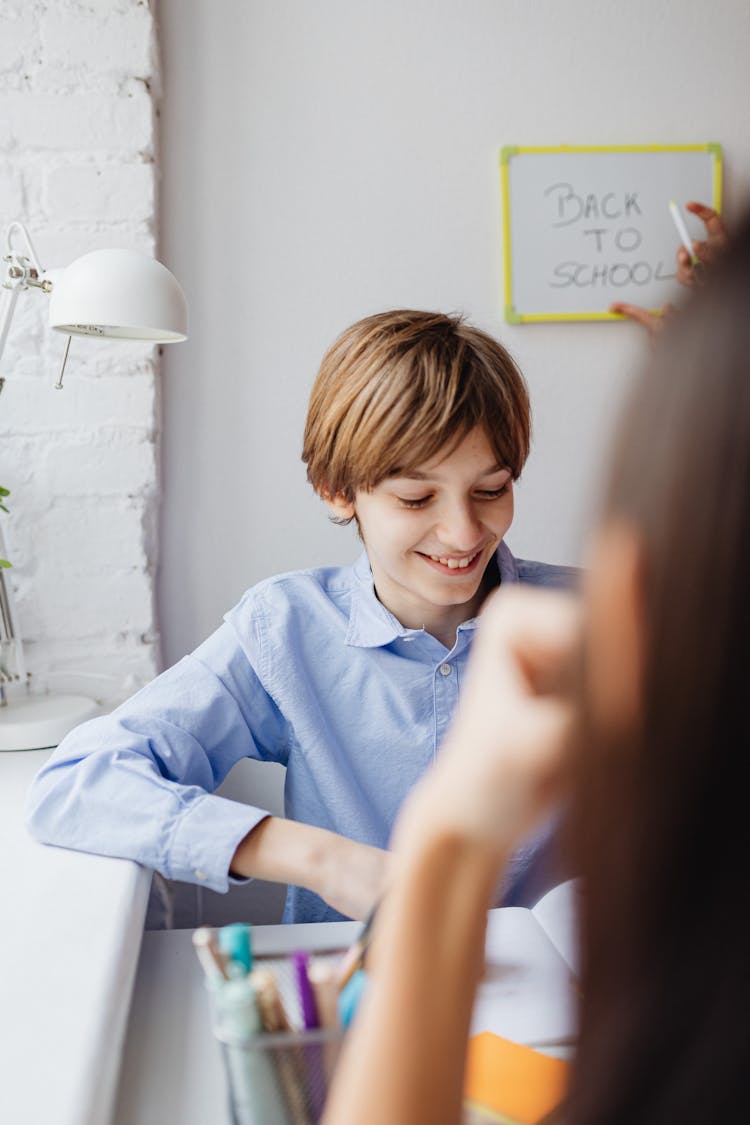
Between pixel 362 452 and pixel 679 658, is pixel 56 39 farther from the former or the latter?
pixel 679 658

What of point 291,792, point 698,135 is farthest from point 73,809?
point 698,135

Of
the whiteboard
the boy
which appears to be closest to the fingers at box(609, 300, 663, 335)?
the whiteboard

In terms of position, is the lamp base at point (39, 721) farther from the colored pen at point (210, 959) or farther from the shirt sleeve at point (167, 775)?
the colored pen at point (210, 959)

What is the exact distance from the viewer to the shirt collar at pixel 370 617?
118 centimetres

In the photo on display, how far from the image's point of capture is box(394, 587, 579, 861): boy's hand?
13.0 inches

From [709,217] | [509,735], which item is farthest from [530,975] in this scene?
[709,217]

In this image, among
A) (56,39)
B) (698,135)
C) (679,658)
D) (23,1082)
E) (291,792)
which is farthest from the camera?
(698,135)

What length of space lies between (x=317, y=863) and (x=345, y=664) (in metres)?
0.33

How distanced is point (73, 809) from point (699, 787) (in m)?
0.77

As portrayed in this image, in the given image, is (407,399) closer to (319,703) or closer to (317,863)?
(319,703)

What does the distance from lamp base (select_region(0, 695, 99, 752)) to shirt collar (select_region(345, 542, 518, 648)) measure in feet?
1.41

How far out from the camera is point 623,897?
0.32 metres

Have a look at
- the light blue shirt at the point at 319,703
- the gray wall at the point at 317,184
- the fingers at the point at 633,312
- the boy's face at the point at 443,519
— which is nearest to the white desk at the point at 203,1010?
the light blue shirt at the point at 319,703

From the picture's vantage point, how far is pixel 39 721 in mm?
1362
